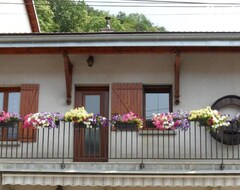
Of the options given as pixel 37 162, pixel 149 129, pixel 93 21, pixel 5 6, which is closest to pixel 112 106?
pixel 149 129

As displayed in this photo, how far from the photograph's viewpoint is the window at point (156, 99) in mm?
14711

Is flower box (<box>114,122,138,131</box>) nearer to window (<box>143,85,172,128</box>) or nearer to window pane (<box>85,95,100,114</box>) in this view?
window (<box>143,85,172,128</box>)

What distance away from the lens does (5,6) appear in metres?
20.4

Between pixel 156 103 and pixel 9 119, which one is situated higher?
pixel 156 103

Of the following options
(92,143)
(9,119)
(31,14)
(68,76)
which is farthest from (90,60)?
(31,14)

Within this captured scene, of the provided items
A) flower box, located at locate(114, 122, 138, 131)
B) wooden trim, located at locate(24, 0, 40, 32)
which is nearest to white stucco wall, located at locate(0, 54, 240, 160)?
flower box, located at locate(114, 122, 138, 131)

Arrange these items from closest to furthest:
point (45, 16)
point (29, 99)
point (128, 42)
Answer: point (128, 42) → point (29, 99) → point (45, 16)

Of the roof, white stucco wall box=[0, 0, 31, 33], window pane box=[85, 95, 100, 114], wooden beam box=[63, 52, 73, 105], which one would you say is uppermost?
white stucco wall box=[0, 0, 31, 33]

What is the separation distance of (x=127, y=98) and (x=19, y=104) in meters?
2.88

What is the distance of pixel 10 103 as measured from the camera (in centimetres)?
1493

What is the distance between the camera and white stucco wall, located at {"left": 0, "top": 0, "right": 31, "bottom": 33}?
2022 centimetres

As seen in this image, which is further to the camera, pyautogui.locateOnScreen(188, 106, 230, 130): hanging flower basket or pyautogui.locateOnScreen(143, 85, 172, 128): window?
pyautogui.locateOnScreen(143, 85, 172, 128): window

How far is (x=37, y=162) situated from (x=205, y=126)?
4.20 meters

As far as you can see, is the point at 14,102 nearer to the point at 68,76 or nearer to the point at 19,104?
the point at 19,104
